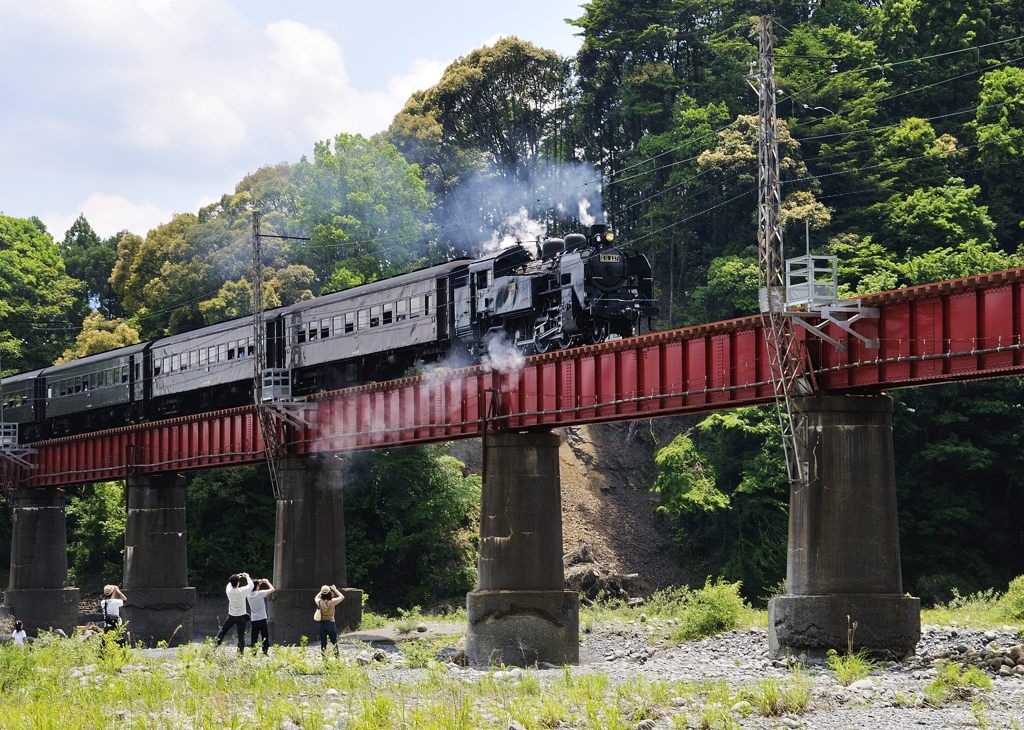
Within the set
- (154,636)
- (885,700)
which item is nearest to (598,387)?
(885,700)

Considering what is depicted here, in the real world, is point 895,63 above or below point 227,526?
above

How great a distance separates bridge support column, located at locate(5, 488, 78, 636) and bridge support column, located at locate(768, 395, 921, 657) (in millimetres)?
37898

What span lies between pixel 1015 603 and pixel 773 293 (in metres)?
15.2

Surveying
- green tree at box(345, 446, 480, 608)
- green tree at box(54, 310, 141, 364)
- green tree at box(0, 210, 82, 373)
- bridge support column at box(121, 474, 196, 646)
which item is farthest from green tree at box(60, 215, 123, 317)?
bridge support column at box(121, 474, 196, 646)

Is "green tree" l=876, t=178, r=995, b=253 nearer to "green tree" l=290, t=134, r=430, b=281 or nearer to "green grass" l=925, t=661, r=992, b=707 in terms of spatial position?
"green tree" l=290, t=134, r=430, b=281

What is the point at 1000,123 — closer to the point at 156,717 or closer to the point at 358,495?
the point at 358,495

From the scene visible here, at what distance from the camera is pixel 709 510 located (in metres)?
66.9

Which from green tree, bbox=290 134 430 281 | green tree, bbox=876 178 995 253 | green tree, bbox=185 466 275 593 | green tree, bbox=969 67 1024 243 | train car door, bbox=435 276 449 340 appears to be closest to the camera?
train car door, bbox=435 276 449 340

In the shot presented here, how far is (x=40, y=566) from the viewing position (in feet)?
204

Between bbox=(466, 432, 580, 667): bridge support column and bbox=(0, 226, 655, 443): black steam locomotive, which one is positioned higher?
bbox=(0, 226, 655, 443): black steam locomotive

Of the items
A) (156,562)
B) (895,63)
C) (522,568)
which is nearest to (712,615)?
(522,568)

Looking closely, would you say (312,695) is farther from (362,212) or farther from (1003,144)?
(362,212)

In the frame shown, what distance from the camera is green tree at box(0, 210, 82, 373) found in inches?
3839

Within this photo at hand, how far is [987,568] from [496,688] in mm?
39208
